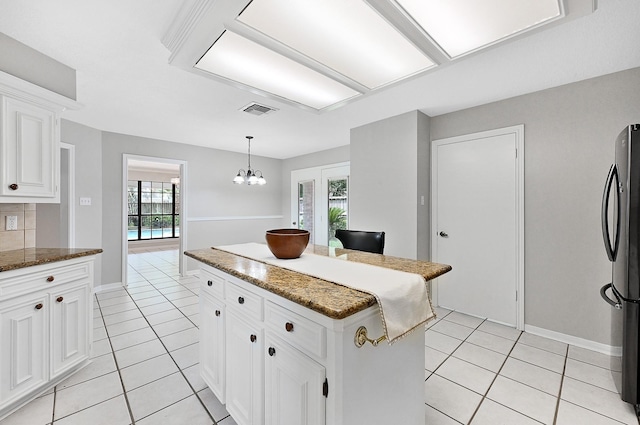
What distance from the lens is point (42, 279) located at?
1.86 m

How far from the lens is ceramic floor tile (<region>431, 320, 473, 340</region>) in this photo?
2754 mm

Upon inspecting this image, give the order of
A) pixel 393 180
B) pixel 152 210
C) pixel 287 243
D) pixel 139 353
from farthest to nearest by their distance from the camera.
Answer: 1. pixel 152 210
2. pixel 393 180
3. pixel 139 353
4. pixel 287 243

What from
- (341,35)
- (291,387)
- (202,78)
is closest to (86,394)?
(291,387)

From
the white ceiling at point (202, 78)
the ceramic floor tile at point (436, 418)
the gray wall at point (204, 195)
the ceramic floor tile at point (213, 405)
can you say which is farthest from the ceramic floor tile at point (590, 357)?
the gray wall at point (204, 195)

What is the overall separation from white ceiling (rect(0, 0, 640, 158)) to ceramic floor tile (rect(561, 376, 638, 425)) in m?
2.32

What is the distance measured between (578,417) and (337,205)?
4.08 meters

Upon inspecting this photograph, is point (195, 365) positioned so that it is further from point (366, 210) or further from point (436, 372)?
point (366, 210)

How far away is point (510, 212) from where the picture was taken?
2924 millimetres

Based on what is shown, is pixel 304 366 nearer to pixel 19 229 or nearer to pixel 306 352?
pixel 306 352

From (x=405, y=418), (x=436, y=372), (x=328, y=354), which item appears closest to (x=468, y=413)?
(x=436, y=372)

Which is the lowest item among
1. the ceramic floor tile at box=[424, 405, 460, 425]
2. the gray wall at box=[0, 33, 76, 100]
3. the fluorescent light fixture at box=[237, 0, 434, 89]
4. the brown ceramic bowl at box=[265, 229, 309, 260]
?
the ceramic floor tile at box=[424, 405, 460, 425]

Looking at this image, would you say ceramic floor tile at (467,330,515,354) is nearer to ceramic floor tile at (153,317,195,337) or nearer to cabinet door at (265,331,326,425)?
cabinet door at (265,331,326,425)

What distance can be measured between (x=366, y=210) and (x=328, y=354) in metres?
2.96

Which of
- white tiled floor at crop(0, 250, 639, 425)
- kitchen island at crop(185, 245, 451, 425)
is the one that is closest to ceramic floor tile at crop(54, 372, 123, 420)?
white tiled floor at crop(0, 250, 639, 425)
